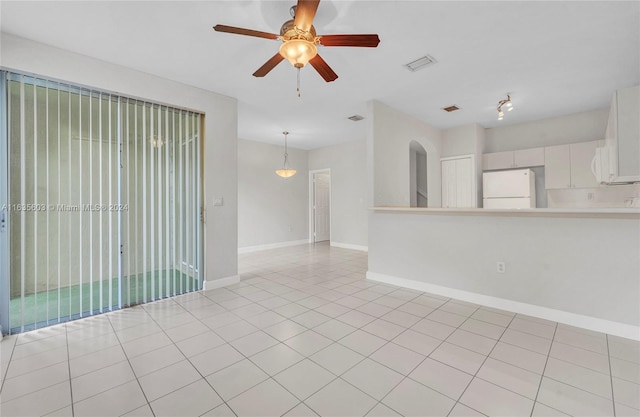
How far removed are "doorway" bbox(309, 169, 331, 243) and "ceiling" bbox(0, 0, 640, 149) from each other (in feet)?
12.3

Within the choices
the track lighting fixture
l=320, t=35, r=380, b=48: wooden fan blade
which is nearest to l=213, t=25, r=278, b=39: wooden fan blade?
l=320, t=35, r=380, b=48: wooden fan blade

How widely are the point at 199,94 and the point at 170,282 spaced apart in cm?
251

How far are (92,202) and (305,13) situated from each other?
113 inches

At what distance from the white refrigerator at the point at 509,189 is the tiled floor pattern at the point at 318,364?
2492 mm

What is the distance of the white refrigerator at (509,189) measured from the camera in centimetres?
451

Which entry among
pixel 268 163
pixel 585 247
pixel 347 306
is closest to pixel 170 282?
pixel 347 306

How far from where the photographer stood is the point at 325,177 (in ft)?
27.0

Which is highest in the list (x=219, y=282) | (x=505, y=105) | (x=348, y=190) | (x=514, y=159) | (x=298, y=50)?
(x=505, y=105)

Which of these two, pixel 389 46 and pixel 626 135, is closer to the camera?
pixel 626 135

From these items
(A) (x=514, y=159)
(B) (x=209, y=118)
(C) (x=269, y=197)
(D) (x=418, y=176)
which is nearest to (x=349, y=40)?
(B) (x=209, y=118)

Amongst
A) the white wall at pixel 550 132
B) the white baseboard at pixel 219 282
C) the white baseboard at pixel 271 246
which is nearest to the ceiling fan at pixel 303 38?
the white baseboard at pixel 219 282

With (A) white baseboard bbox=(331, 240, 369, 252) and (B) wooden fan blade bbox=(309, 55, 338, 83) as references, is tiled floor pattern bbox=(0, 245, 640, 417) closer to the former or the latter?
(B) wooden fan blade bbox=(309, 55, 338, 83)

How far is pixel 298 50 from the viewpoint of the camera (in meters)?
1.85

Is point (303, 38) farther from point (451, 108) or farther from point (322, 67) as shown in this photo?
point (451, 108)
